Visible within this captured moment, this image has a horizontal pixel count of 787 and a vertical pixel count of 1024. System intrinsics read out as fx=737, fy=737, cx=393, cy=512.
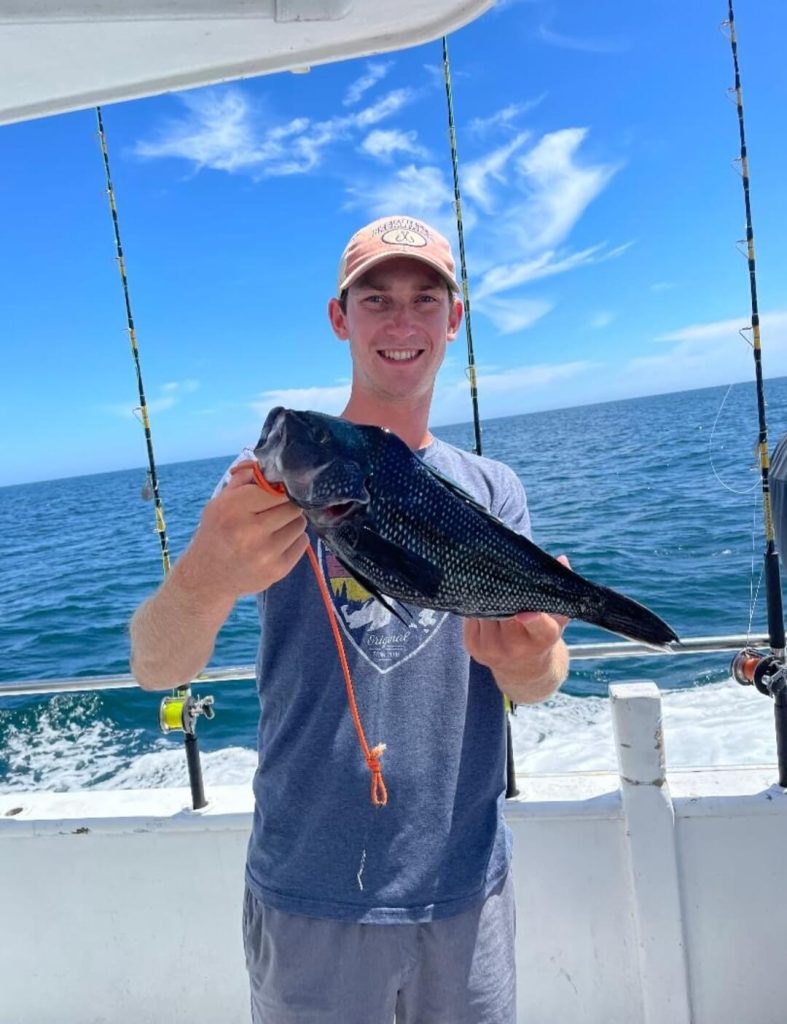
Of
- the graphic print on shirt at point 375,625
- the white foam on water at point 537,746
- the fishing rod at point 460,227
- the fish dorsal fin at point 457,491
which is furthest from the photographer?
the white foam on water at point 537,746

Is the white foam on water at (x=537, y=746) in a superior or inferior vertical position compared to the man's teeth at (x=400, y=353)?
inferior

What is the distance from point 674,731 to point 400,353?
4.52m

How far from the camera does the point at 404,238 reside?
2043 millimetres

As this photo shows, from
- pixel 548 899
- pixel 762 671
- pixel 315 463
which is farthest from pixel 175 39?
pixel 548 899

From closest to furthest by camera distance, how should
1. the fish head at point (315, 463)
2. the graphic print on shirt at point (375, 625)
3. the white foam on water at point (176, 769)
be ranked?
1. the fish head at point (315, 463)
2. the graphic print on shirt at point (375, 625)
3. the white foam on water at point (176, 769)

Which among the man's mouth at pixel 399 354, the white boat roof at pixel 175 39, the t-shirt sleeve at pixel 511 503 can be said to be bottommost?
the t-shirt sleeve at pixel 511 503

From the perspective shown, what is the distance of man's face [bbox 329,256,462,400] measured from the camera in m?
2.02

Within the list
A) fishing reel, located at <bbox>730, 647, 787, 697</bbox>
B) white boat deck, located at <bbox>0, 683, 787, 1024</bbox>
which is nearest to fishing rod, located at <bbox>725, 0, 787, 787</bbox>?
fishing reel, located at <bbox>730, 647, 787, 697</bbox>

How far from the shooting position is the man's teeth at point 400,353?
6.61ft

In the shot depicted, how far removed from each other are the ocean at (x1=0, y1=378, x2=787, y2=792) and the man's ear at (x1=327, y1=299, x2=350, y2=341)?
7.64 feet

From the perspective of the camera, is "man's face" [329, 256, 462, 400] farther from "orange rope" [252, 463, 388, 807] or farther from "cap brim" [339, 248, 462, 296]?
"orange rope" [252, 463, 388, 807]

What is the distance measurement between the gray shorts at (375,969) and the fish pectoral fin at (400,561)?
2.93 ft

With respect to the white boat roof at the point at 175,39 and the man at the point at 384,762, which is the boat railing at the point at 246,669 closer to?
the man at the point at 384,762

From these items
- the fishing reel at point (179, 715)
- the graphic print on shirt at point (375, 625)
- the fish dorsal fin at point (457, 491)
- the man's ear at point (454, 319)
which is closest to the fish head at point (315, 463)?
the fish dorsal fin at point (457, 491)
